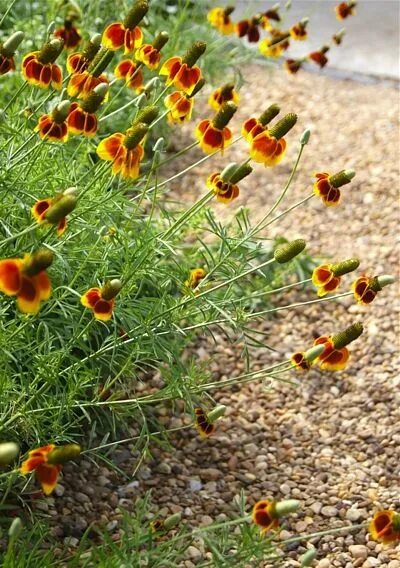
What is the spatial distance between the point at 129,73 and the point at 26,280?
111 centimetres

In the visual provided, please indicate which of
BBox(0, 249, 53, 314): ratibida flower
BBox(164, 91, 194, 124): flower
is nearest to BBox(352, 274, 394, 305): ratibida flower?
BBox(164, 91, 194, 124): flower

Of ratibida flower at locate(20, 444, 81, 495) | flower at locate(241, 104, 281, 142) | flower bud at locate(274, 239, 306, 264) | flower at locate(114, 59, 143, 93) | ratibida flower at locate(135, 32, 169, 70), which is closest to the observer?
ratibida flower at locate(20, 444, 81, 495)

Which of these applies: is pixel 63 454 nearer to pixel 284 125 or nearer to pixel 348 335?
pixel 348 335

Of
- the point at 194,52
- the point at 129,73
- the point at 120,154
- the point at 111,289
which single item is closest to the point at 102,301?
the point at 111,289

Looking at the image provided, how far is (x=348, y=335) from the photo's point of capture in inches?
95.8

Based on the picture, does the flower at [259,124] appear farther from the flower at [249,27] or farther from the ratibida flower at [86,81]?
the flower at [249,27]

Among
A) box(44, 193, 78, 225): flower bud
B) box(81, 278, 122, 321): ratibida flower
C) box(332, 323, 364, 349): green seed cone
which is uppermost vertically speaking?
box(44, 193, 78, 225): flower bud

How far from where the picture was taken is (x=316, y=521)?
2.97 m

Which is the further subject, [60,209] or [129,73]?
[129,73]

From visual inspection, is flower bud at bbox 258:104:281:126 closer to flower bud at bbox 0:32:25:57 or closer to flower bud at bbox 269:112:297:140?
flower bud at bbox 269:112:297:140

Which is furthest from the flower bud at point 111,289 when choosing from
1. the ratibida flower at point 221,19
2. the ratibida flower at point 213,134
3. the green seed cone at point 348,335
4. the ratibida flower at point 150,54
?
the ratibida flower at point 221,19

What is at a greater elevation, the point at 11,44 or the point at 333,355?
the point at 11,44

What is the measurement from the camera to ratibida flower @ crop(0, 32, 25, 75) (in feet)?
7.49

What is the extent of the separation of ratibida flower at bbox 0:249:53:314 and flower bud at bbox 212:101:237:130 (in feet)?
2.53
